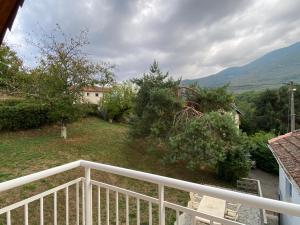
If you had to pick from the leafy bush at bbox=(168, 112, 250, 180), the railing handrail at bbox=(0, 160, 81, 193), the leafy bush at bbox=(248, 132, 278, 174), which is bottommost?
the leafy bush at bbox=(248, 132, 278, 174)

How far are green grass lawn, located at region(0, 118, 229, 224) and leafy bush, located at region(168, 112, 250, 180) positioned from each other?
968 millimetres

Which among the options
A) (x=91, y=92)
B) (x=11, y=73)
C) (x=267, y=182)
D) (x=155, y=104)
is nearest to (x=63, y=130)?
(x=11, y=73)

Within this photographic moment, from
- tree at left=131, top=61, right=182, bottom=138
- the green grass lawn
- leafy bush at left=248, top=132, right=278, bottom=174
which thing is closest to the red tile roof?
the green grass lawn

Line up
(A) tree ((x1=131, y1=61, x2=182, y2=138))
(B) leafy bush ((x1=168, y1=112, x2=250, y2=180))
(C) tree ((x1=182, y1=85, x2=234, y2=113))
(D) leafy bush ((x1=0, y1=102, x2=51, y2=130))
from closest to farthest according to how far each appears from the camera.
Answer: (B) leafy bush ((x1=168, y1=112, x2=250, y2=180)), (A) tree ((x1=131, y1=61, x2=182, y2=138)), (C) tree ((x1=182, y1=85, x2=234, y2=113)), (D) leafy bush ((x1=0, y1=102, x2=51, y2=130))

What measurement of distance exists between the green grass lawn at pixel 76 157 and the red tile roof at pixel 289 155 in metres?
2.92

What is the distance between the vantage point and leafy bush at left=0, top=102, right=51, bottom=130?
10961 millimetres

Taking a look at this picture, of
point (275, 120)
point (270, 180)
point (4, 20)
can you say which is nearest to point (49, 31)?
point (4, 20)

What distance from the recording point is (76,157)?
8672mm

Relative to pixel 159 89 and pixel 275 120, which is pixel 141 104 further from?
pixel 275 120

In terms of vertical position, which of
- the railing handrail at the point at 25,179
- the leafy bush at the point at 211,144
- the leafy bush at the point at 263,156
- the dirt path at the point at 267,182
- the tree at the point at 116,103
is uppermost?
the tree at the point at 116,103

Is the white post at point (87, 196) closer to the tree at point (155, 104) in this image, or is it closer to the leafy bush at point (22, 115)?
the tree at point (155, 104)

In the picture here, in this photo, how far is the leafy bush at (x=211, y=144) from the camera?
8156 mm

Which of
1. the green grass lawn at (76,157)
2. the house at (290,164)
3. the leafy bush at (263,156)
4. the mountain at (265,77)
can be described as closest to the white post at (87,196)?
the house at (290,164)

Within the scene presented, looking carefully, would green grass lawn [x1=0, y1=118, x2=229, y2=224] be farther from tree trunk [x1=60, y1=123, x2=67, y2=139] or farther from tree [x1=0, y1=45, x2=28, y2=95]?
tree [x1=0, y1=45, x2=28, y2=95]
